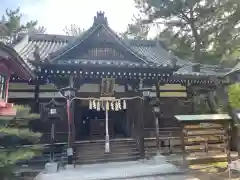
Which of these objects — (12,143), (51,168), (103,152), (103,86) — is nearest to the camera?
(12,143)

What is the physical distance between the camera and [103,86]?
1220 centimetres

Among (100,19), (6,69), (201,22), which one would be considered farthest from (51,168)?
(201,22)

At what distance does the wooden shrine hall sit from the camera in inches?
444

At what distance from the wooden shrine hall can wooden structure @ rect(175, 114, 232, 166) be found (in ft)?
6.94

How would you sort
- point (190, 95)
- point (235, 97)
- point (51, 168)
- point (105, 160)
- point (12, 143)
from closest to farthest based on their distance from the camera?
point (12, 143)
point (51, 168)
point (105, 160)
point (235, 97)
point (190, 95)

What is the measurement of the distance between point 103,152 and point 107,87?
327 cm

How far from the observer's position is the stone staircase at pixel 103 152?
1145 cm

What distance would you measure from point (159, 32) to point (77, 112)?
14821 mm

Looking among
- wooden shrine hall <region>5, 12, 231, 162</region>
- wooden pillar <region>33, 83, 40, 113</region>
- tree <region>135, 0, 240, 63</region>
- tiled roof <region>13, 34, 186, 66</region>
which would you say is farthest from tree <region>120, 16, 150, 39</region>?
wooden pillar <region>33, 83, 40, 113</region>

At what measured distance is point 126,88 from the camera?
547 inches

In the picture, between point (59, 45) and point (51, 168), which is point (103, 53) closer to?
point (51, 168)

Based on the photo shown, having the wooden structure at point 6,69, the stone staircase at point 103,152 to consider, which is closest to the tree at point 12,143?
the wooden structure at point 6,69

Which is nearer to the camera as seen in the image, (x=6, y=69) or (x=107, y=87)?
(x=6, y=69)

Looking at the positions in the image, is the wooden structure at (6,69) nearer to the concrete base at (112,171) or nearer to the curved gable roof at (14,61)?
the curved gable roof at (14,61)
